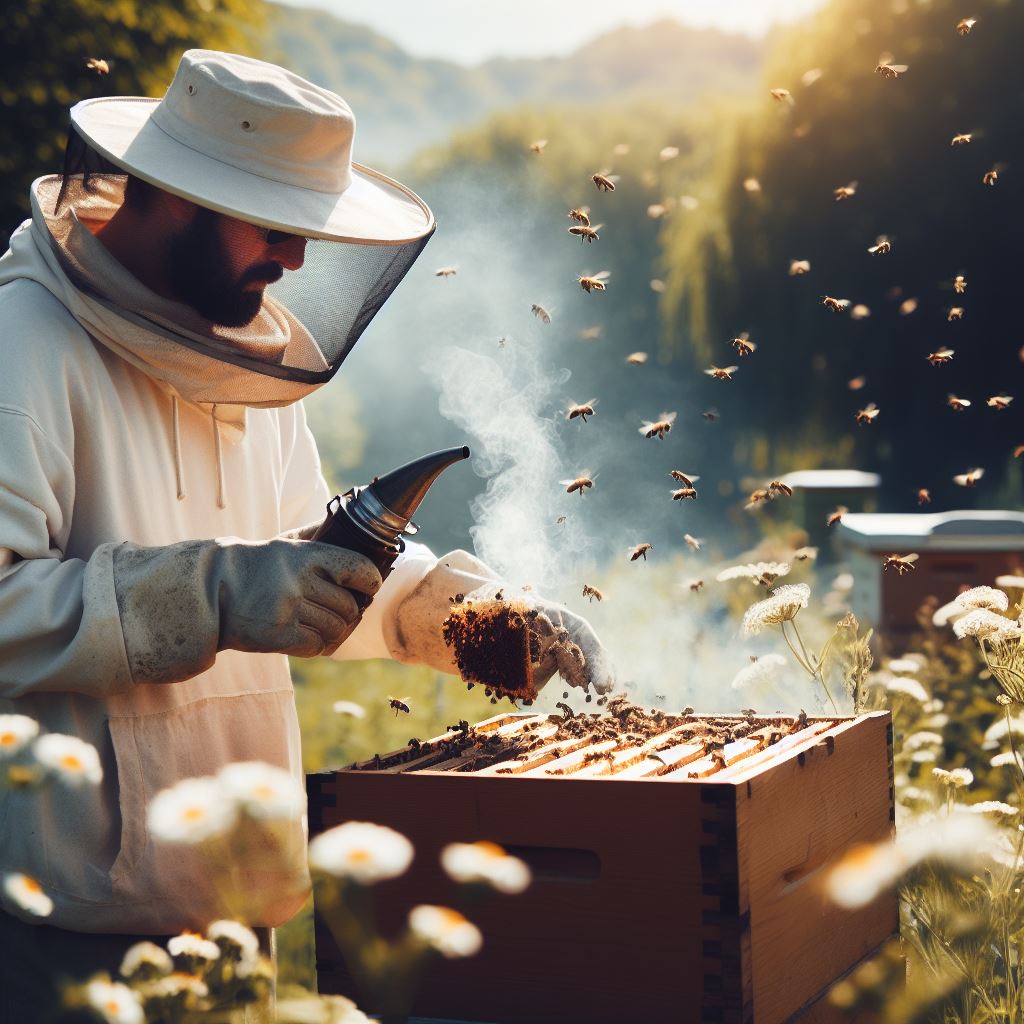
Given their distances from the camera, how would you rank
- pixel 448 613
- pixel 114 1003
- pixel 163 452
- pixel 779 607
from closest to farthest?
pixel 114 1003
pixel 163 452
pixel 448 613
pixel 779 607

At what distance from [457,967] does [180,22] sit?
193 inches

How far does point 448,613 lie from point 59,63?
12.5 ft

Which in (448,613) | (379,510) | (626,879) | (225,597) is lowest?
(626,879)

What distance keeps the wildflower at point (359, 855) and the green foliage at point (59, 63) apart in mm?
4152

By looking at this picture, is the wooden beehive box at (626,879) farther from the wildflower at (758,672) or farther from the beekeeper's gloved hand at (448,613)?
the wildflower at (758,672)

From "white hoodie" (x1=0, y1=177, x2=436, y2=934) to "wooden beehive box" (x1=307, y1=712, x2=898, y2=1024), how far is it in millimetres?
287

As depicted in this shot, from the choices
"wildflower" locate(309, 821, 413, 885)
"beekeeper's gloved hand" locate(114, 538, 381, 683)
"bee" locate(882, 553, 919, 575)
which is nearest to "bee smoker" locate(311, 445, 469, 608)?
"beekeeper's gloved hand" locate(114, 538, 381, 683)

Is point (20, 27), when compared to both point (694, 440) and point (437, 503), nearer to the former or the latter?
point (437, 503)

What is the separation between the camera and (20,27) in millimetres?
5238

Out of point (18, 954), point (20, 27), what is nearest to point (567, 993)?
point (18, 954)

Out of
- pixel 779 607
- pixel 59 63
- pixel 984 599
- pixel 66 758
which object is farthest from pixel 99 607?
pixel 59 63

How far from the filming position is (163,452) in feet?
7.43

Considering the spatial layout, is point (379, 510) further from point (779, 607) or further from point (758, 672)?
point (758, 672)

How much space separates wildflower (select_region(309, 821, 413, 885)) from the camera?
1.44 m
